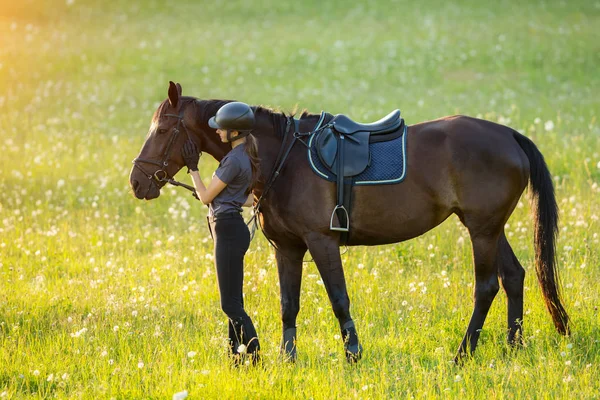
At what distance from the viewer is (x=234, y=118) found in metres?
6.49

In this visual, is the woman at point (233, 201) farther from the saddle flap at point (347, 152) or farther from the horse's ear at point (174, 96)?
the saddle flap at point (347, 152)

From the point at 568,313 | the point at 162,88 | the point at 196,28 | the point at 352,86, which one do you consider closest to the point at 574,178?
the point at 568,313

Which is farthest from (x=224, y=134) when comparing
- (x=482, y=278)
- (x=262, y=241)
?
(x=262, y=241)

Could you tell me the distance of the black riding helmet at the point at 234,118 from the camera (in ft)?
21.3

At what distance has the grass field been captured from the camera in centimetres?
668

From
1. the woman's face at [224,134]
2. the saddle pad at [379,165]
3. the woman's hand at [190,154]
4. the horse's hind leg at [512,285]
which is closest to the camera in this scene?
the woman's face at [224,134]

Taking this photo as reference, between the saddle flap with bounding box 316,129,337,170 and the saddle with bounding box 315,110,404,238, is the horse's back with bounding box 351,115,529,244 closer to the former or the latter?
the saddle with bounding box 315,110,404,238

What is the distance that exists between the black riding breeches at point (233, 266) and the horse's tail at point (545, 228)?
8.92 ft

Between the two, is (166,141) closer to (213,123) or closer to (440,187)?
(213,123)

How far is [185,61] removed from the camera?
2683 centimetres

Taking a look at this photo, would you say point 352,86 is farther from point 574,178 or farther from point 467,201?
point 467,201

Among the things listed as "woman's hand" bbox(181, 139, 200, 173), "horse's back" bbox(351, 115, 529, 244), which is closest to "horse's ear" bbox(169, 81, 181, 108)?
"woman's hand" bbox(181, 139, 200, 173)

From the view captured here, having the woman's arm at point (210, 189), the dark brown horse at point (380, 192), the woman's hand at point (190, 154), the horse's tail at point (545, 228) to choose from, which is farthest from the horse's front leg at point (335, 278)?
the horse's tail at point (545, 228)

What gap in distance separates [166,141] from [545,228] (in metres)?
3.54
